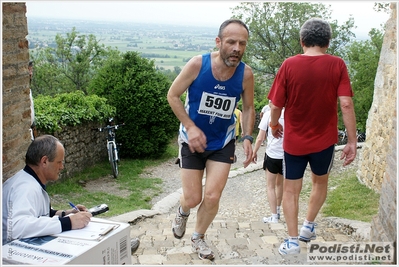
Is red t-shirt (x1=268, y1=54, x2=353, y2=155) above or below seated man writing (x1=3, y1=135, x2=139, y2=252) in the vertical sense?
above

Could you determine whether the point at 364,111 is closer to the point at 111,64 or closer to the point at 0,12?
the point at 111,64

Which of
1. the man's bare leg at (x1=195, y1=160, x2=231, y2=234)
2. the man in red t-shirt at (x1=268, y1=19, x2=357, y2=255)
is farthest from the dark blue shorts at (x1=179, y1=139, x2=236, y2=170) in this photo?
the man in red t-shirt at (x1=268, y1=19, x2=357, y2=255)

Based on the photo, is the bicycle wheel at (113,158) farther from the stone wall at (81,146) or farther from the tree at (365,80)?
the tree at (365,80)

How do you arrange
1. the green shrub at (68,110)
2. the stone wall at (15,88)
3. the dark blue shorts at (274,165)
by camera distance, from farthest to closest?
1. the green shrub at (68,110)
2. the dark blue shorts at (274,165)
3. the stone wall at (15,88)

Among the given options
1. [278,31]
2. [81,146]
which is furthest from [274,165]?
[278,31]

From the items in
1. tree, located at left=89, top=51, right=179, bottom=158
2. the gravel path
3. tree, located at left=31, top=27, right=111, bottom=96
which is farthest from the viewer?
tree, located at left=31, top=27, right=111, bottom=96

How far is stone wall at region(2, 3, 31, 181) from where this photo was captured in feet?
11.1

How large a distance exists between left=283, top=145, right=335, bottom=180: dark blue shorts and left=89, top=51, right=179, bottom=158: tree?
7.97m

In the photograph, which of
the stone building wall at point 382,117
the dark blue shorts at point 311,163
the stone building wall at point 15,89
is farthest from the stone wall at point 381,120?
the stone building wall at point 15,89

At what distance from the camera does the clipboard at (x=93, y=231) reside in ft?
9.81

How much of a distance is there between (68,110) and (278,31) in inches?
696

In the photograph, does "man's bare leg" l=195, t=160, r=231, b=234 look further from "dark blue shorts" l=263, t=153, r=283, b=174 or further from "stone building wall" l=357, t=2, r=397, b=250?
"stone building wall" l=357, t=2, r=397, b=250

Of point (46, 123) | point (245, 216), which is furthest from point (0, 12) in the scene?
point (46, 123)

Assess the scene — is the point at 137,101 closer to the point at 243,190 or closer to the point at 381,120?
the point at 243,190
